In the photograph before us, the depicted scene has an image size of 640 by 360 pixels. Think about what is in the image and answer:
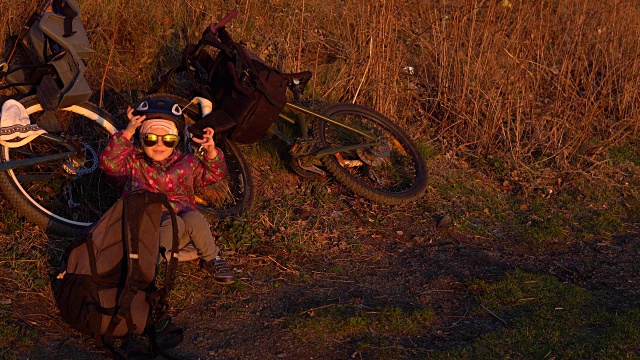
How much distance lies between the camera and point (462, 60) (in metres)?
7.53

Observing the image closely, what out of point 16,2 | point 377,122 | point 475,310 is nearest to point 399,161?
point 377,122

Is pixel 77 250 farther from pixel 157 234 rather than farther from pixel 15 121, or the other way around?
pixel 15 121

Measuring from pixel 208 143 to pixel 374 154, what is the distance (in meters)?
2.07

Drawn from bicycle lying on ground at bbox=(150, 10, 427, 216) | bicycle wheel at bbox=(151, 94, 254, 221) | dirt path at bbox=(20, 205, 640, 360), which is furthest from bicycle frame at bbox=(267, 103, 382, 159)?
dirt path at bbox=(20, 205, 640, 360)

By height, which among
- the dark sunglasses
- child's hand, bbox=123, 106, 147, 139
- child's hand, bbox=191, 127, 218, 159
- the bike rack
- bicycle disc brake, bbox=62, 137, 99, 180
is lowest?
bicycle disc brake, bbox=62, 137, 99, 180

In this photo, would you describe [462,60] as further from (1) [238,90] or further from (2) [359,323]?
(2) [359,323]

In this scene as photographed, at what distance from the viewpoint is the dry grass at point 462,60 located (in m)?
6.89

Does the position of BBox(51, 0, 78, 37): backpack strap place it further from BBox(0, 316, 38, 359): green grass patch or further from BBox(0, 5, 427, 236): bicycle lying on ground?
BBox(0, 316, 38, 359): green grass patch

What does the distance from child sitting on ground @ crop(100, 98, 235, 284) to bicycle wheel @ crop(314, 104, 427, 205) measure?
1.54m

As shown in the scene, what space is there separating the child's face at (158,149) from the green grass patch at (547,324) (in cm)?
197

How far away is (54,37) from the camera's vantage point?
194 inches

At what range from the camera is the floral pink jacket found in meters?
4.56

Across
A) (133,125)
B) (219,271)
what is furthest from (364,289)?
(133,125)

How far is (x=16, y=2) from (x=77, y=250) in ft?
8.91
